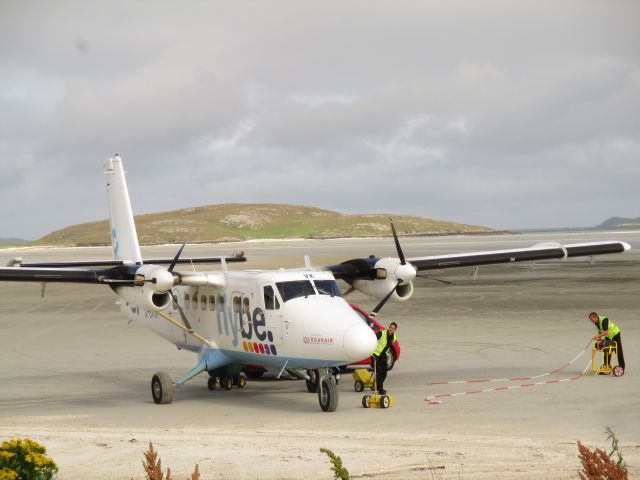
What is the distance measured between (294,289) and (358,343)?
2.00 m

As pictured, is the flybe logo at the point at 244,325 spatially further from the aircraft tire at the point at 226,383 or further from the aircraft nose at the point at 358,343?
the aircraft nose at the point at 358,343

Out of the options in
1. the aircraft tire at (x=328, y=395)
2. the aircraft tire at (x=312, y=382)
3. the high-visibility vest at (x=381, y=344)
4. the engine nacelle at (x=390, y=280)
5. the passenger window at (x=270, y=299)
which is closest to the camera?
the aircraft tire at (x=328, y=395)

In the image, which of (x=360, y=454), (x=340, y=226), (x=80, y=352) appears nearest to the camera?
(x=360, y=454)

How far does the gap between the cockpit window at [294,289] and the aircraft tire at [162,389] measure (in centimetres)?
279

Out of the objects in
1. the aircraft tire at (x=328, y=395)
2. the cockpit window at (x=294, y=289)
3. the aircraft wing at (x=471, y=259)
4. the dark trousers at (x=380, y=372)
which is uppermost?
the aircraft wing at (x=471, y=259)

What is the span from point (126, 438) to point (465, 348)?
11.6 meters

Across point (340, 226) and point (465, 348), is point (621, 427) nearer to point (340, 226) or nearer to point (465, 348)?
point (465, 348)

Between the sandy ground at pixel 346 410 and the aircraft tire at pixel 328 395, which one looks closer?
the sandy ground at pixel 346 410

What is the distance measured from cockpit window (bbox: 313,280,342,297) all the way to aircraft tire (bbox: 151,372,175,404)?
3316mm

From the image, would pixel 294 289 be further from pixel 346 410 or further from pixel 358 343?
pixel 346 410

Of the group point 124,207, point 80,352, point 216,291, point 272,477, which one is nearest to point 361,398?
point 216,291

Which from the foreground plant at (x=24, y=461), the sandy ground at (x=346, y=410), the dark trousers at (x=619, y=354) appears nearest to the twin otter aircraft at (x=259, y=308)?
the sandy ground at (x=346, y=410)

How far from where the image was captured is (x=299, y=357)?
610 inches

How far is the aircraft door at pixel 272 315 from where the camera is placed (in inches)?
623
